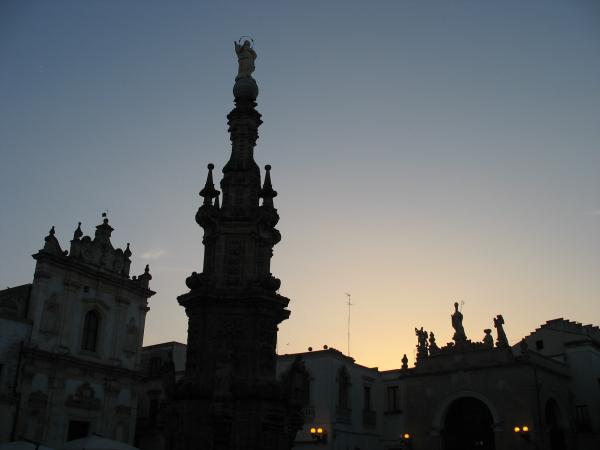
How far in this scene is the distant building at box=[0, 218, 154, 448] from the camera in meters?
28.8

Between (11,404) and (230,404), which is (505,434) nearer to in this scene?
(230,404)

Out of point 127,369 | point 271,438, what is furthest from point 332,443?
point 271,438

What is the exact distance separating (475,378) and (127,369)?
66.0ft

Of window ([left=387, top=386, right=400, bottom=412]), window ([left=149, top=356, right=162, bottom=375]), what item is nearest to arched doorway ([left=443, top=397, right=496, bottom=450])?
window ([left=387, top=386, right=400, bottom=412])

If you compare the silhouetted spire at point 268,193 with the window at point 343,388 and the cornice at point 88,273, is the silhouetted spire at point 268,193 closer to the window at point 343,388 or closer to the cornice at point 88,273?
the cornice at point 88,273

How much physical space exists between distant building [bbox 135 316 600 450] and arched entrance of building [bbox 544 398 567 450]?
2.1 inches

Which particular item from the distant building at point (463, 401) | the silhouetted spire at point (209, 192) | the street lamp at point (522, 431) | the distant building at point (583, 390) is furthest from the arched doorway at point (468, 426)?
the silhouetted spire at point (209, 192)

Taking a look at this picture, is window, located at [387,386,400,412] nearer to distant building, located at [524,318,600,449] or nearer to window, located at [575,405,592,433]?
distant building, located at [524,318,600,449]

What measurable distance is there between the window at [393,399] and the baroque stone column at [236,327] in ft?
86.4

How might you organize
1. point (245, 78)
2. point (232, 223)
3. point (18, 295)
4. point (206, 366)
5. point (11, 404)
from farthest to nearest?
point (18, 295), point (11, 404), point (245, 78), point (232, 223), point (206, 366)

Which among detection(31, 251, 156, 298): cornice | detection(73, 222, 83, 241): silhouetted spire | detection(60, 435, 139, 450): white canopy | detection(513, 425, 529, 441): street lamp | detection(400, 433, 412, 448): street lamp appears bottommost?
detection(60, 435, 139, 450): white canopy

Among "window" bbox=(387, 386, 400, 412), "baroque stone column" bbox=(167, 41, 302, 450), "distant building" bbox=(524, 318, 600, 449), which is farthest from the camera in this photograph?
"window" bbox=(387, 386, 400, 412)

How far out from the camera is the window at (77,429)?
101ft

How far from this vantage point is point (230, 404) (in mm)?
14242
